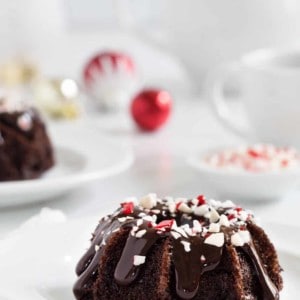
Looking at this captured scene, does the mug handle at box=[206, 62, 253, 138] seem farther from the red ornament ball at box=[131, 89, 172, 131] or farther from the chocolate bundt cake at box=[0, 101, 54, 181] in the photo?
the chocolate bundt cake at box=[0, 101, 54, 181]

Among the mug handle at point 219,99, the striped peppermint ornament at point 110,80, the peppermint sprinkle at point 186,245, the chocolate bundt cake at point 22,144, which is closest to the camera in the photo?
the peppermint sprinkle at point 186,245

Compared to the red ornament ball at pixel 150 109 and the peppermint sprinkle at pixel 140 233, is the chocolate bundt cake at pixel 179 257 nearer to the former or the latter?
the peppermint sprinkle at pixel 140 233

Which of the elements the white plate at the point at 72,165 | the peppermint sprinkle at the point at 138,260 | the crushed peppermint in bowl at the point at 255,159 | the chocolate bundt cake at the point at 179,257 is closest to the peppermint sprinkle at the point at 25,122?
the white plate at the point at 72,165

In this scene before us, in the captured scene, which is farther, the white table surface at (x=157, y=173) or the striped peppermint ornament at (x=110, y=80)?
the striped peppermint ornament at (x=110, y=80)

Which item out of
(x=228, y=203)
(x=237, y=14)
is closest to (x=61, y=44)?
(x=237, y=14)

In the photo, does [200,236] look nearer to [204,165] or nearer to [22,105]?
[204,165]

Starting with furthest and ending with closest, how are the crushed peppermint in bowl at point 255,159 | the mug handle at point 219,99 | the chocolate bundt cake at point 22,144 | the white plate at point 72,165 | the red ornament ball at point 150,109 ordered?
the red ornament ball at point 150,109
the mug handle at point 219,99
the chocolate bundt cake at point 22,144
the crushed peppermint in bowl at point 255,159
the white plate at point 72,165

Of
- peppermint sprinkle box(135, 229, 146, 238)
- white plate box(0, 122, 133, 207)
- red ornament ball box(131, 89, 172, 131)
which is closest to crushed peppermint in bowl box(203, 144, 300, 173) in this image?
white plate box(0, 122, 133, 207)
